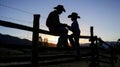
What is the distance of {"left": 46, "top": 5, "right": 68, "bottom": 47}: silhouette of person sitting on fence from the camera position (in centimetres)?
713

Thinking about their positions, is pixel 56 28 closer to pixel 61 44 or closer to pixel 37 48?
pixel 61 44

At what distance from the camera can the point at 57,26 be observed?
723cm

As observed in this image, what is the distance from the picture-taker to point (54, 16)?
23.9 feet

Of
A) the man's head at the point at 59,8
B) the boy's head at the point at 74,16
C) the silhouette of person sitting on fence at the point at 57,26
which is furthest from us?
the boy's head at the point at 74,16

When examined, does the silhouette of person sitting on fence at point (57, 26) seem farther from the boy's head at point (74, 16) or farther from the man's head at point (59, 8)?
the boy's head at point (74, 16)

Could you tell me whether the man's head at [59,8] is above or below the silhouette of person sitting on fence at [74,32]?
above

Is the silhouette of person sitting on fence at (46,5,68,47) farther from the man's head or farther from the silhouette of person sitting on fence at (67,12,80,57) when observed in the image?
the silhouette of person sitting on fence at (67,12,80,57)

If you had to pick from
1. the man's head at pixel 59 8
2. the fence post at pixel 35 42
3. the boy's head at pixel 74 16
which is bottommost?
the fence post at pixel 35 42

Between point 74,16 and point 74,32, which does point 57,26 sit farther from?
point 74,16

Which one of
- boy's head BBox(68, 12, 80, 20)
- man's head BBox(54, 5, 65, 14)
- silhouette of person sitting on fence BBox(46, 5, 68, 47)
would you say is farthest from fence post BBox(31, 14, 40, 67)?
boy's head BBox(68, 12, 80, 20)

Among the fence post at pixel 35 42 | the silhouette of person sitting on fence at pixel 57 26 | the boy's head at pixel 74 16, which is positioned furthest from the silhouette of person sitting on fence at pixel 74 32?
the fence post at pixel 35 42

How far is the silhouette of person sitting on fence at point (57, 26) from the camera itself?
7.13 m

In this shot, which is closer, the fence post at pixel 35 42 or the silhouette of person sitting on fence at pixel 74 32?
the fence post at pixel 35 42

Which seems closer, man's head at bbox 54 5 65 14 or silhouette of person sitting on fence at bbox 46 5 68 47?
silhouette of person sitting on fence at bbox 46 5 68 47
